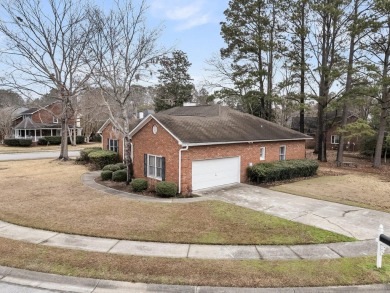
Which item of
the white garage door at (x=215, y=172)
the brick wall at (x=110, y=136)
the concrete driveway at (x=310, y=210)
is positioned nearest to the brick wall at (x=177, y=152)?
the white garage door at (x=215, y=172)

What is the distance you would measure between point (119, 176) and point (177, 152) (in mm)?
4950

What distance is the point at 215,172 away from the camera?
55.5 ft

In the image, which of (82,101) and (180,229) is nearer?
(180,229)

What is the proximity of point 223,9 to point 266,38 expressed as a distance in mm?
5666

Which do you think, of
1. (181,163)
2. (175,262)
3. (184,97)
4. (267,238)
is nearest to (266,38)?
(184,97)

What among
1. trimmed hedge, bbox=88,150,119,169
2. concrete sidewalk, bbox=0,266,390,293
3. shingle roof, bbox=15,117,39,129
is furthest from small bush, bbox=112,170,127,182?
shingle roof, bbox=15,117,39,129

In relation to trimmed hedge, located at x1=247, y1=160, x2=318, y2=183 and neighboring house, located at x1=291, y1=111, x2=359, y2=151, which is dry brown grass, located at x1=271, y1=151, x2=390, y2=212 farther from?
neighboring house, located at x1=291, y1=111, x2=359, y2=151

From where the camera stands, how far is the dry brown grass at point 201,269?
6734 mm

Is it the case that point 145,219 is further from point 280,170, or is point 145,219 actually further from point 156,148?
point 280,170

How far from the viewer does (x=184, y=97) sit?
47.0 meters

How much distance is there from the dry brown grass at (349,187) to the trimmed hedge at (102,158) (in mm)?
13466

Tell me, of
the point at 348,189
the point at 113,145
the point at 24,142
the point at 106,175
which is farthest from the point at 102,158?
the point at 24,142

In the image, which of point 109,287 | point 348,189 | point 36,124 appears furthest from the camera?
point 36,124

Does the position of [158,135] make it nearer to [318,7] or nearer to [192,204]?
[192,204]
